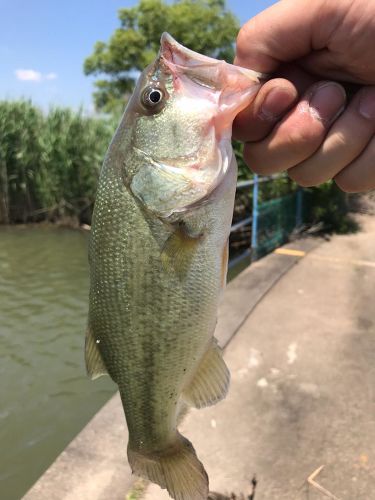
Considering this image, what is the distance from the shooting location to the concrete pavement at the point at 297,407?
294 cm

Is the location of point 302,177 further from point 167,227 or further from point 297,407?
point 297,407

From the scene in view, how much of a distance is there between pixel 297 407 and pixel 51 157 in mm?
11487

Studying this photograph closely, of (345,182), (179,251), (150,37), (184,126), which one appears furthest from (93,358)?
(150,37)

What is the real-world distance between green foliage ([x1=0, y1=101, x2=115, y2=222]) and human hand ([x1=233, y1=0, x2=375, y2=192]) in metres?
11.8

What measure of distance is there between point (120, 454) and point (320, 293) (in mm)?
3844

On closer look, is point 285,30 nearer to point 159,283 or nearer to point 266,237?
point 159,283

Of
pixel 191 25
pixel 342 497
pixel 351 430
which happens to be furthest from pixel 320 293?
pixel 191 25

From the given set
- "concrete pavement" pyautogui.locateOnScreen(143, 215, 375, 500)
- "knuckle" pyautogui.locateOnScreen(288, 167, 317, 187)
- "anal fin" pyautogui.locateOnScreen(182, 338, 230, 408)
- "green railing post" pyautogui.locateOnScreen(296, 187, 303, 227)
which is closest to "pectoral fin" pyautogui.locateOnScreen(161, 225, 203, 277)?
"anal fin" pyautogui.locateOnScreen(182, 338, 230, 408)

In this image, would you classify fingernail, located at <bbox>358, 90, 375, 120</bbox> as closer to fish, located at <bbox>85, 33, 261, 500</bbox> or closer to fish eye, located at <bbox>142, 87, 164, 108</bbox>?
fish, located at <bbox>85, 33, 261, 500</bbox>

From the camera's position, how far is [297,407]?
12.0 ft

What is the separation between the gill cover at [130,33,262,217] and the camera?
4.91ft

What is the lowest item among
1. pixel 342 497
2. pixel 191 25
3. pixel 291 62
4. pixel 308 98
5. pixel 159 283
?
pixel 342 497

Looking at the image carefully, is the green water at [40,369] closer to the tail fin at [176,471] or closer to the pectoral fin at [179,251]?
the tail fin at [176,471]

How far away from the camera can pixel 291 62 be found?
1.72m
